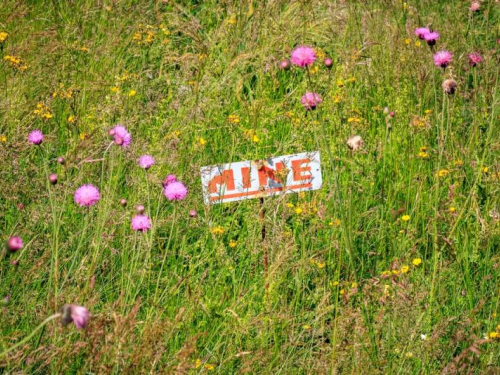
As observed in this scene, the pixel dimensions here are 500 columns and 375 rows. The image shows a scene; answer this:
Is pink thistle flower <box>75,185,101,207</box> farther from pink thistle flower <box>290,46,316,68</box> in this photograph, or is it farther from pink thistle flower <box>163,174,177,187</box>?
pink thistle flower <box>290,46,316,68</box>

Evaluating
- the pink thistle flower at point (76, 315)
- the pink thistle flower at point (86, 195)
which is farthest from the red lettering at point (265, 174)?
the pink thistle flower at point (76, 315)

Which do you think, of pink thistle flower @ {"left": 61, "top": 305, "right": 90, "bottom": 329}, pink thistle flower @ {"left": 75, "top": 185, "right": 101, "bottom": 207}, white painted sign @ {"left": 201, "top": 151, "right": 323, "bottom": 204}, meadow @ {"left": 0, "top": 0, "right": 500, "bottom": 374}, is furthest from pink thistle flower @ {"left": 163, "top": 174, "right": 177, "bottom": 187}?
pink thistle flower @ {"left": 61, "top": 305, "right": 90, "bottom": 329}

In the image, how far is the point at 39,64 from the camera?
3188mm

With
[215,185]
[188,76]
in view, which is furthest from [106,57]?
[215,185]

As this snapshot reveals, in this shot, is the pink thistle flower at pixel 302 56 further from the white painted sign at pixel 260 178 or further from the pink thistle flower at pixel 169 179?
the pink thistle flower at pixel 169 179

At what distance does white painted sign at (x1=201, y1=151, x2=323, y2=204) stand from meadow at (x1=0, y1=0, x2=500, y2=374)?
63 mm

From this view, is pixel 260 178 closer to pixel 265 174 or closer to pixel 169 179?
pixel 265 174

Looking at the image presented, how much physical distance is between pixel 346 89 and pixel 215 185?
1.06m

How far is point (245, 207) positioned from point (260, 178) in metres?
0.37

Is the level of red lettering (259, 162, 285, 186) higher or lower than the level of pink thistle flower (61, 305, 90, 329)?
lower

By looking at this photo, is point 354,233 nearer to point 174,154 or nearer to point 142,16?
point 174,154

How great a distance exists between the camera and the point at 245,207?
2.62 meters

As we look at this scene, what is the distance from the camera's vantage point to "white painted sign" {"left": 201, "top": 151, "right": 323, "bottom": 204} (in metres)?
2.25

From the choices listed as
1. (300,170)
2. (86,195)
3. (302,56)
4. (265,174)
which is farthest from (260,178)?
(86,195)
